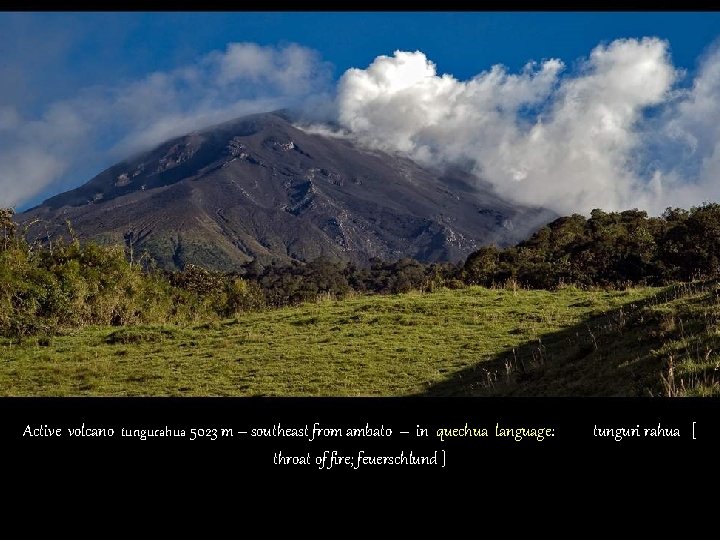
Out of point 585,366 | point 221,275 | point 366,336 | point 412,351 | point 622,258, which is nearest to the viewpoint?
point 585,366

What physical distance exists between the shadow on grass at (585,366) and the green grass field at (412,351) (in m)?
0.04

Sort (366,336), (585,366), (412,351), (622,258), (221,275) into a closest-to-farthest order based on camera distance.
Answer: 1. (585,366)
2. (412,351)
3. (366,336)
4. (622,258)
5. (221,275)

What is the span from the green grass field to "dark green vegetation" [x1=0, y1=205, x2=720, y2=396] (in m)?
0.05

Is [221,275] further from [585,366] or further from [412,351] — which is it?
[585,366]

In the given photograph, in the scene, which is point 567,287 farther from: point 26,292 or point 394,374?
point 26,292

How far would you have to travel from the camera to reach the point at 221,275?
49094 mm

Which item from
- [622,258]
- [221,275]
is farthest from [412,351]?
[221,275]

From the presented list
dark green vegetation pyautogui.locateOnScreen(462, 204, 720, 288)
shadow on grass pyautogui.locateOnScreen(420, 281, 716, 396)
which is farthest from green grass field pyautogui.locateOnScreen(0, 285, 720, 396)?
dark green vegetation pyautogui.locateOnScreen(462, 204, 720, 288)

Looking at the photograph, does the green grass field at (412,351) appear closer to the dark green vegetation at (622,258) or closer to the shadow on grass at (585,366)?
the shadow on grass at (585,366)

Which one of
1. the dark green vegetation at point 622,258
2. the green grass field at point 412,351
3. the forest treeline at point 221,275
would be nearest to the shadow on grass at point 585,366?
the green grass field at point 412,351

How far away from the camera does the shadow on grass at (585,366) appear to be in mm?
8656

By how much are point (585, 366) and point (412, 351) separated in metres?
5.84

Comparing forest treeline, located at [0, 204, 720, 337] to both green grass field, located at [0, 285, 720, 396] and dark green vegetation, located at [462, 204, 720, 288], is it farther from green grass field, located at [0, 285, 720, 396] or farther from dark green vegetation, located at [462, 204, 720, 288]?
green grass field, located at [0, 285, 720, 396]
